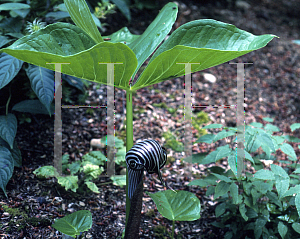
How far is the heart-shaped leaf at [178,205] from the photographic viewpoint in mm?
1346

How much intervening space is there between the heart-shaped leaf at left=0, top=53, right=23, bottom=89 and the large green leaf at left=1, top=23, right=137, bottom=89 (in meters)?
0.64

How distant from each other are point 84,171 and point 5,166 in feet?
1.40

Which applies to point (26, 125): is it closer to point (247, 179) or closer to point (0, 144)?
point (0, 144)

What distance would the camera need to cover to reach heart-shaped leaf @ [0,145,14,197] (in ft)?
4.92

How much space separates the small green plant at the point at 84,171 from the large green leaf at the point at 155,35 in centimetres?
77

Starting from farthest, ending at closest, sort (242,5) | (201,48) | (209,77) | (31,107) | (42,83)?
(242,5) → (209,77) → (31,107) → (42,83) → (201,48)

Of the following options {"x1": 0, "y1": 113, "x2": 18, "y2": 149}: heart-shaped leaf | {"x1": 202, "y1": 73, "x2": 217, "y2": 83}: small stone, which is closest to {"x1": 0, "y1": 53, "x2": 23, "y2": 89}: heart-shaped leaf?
{"x1": 0, "y1": 113, "x2": 18, "y2": 149}: heart-shaped leaf

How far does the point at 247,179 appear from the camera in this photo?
1615 mm

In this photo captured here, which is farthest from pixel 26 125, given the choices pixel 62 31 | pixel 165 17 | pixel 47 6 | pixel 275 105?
pixel 275 105

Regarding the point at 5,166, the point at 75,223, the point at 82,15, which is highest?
the point at 82,15

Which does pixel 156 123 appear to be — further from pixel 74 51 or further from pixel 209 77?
pixel 74 51

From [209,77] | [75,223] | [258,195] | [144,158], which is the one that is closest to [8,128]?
[75,223]

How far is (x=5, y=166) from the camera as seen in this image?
153 centimetres

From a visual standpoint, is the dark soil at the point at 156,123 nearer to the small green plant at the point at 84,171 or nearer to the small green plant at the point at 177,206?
the small green plant at the point at 84,171
